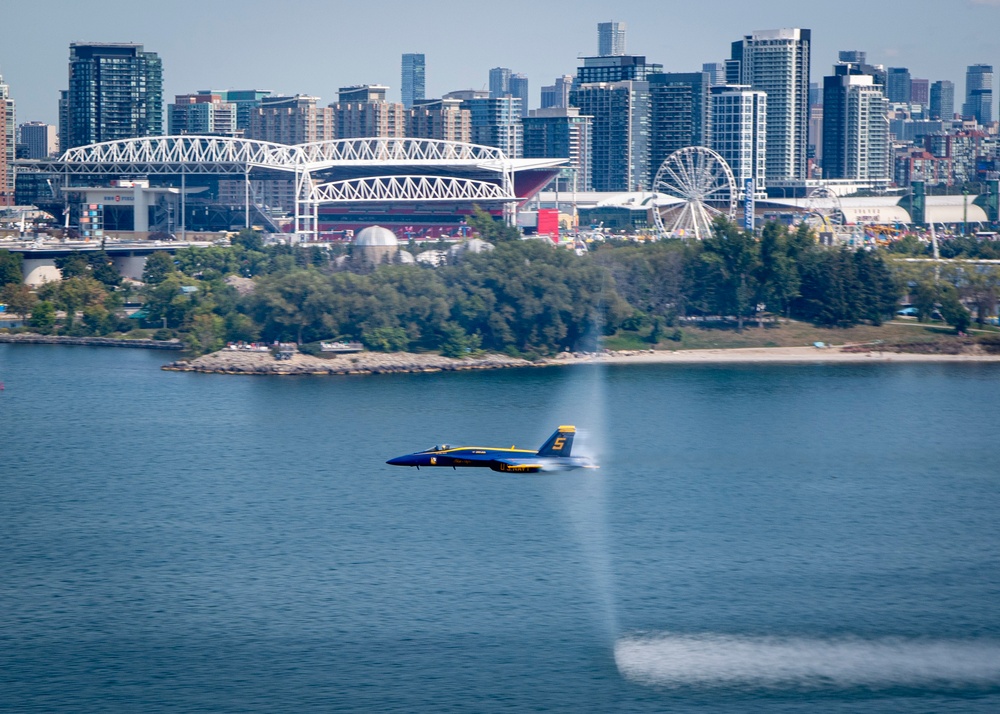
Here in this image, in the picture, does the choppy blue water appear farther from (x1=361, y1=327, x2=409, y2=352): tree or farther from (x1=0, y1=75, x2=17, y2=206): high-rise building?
(x1=0, y1=75, x2=17, y2=206): high-rise building

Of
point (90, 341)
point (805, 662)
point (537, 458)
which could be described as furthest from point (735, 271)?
point (805, 662)

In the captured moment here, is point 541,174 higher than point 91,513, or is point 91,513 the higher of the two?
point 541,174

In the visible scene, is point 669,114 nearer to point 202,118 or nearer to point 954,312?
point 202,118

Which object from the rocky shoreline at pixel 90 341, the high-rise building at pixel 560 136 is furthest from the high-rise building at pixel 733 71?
the rocky shoreline at pixel 90 341

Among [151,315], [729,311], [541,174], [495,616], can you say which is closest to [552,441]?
[495,616]

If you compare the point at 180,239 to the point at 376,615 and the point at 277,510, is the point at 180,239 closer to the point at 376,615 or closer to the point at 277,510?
the point at 277,510

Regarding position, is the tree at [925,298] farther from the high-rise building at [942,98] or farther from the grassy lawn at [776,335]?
the high-rise building at [942,98]
